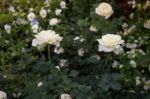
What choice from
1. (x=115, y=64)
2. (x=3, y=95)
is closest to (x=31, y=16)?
(x=115, y=64)

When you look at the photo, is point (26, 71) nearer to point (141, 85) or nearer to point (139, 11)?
point (141, 85)

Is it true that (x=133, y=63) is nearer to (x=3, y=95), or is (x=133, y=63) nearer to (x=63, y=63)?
(x=63, y=63)

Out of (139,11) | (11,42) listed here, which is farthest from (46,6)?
→ (139,11)

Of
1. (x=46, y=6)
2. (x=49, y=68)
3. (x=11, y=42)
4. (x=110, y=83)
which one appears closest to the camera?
(x=110, y=83)

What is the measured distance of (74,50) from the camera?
328 centimetres

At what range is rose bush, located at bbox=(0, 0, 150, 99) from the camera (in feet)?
7.85

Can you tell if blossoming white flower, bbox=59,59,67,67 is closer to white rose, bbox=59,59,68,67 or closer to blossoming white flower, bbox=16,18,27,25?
white rose, bbox=59,59,68,67

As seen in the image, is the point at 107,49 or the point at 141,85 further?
the point at 141,85

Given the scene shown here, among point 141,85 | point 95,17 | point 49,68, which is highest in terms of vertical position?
point 95,17

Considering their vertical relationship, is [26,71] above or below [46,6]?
below

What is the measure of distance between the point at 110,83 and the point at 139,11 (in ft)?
5.60

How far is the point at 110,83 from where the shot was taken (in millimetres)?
2252

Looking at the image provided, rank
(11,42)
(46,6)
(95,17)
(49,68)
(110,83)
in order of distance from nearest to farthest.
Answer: (110,83) → (49,68) → (95,17) → (11,42) → (46,6)

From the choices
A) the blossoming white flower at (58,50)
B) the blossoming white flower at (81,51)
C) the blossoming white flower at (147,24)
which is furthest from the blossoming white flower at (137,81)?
the blossoming white flower at (147,24)
